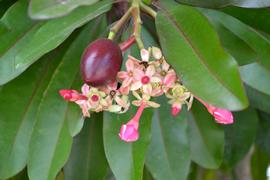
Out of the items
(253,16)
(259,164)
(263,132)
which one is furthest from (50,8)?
(259,164)

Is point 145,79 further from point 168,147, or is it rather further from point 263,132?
point 263,132

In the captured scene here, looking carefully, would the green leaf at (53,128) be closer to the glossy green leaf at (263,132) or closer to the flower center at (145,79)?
the flower center at (145,79)

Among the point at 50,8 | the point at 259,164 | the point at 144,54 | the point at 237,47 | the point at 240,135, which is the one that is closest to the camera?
the point at 50,8

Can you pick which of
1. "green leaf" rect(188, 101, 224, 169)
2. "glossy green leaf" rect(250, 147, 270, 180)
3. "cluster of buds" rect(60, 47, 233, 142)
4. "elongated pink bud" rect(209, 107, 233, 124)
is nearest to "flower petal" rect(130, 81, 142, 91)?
"cluster of buds" rect(60, 47, 233, 142)

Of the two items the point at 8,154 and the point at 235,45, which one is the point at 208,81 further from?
the point at 8,154

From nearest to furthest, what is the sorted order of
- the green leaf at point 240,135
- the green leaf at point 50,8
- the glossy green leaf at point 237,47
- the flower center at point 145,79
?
the green leaf at point 50,8, the flower center at point 145,79, the glossy green leaf at point 237,47, the green leaf at point 240,135

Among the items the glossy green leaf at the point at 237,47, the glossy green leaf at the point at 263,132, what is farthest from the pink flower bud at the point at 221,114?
the glossy green leaf at the point at 263,132

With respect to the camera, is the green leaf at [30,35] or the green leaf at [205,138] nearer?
the green leaf at [30,35]
